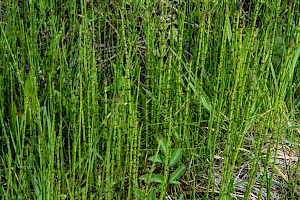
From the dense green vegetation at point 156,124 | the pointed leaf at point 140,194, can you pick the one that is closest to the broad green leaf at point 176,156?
the dense green vegetation at point 156,124

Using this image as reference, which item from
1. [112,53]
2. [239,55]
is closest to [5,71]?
[112,53]

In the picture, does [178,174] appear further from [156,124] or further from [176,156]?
[156,124]

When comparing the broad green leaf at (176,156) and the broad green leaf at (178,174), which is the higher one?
the broad green leaf at (176,156)

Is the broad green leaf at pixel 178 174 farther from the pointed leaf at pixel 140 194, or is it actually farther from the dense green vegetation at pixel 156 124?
the pointed leaf at pixel 140 194

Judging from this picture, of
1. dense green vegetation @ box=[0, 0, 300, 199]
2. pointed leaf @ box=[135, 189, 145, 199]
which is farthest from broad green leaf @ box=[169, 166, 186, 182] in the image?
pointed leaf @ box=[135, 189, 145, 199]

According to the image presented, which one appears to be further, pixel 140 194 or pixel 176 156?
pixel 176 156

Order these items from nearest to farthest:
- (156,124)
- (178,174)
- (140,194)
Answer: (140,194) → (178,174) → (156,124)

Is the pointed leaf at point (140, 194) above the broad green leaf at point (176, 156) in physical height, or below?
below

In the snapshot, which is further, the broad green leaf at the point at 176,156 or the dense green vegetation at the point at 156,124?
the broad green leaf at the point at 176,156

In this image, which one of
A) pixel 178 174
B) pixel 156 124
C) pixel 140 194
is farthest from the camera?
pixel 156 124

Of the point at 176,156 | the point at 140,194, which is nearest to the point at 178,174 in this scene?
the point at 176,156

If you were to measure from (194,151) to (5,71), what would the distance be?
83 cm

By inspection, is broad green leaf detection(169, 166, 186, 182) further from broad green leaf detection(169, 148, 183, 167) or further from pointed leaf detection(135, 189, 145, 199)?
pointed leaf detection(135, 189, 145, 199)

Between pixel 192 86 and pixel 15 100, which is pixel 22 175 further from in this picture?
pixel 192 86
